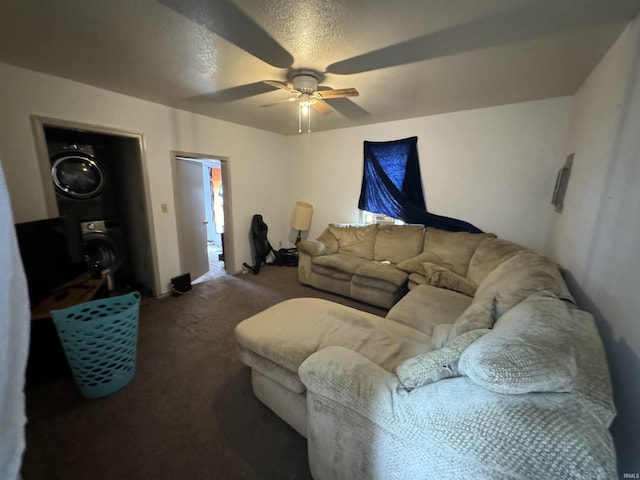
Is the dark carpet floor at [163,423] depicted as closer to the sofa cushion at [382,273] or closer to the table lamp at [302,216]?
the sofa cushion at [382,273]

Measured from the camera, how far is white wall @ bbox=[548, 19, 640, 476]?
3.34 ft

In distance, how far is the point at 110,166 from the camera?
11.5ft

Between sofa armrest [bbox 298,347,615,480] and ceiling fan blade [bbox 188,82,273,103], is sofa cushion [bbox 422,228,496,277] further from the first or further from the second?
ceiling fan blade [bbox 188,82,273,103]

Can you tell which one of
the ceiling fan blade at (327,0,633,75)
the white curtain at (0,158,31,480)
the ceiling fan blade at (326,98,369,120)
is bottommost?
the white curtain at (0,158,31,480)

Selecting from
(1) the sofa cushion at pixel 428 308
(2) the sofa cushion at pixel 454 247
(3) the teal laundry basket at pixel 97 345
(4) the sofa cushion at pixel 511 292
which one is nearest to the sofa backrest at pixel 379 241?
(2) the sofa cushion at pixel 454 247

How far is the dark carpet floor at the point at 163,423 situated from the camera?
4.17 ft

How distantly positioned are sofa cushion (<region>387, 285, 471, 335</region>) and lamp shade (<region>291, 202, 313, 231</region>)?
8.60 feet

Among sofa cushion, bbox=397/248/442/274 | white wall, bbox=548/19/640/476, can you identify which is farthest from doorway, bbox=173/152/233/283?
white wall, bbox=548/19/640/476

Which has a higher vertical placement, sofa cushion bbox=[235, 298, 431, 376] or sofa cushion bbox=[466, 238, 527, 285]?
sofa cushion bbox=[466, 238, 527, 285]

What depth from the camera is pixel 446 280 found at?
2527 mm

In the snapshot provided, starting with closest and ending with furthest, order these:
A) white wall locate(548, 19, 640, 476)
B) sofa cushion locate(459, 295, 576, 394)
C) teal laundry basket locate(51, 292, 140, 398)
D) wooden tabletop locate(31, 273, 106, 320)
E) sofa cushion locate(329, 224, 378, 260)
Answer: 1. sofa cushion locate(459, 295, 576, 394)
2. white wall locate(548, 19, 640, 476)
3. teal laundry basket locate(51, 292, 140, 398)
4. wooden tabletop locate(31, 273, 106, 320)
5. sofa cushion locate(329, 224, 378, 260)

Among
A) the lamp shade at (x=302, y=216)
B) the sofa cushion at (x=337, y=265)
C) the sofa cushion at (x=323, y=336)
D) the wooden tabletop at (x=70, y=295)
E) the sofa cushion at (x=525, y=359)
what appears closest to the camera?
the sofa cushion at (x=525, y=359)

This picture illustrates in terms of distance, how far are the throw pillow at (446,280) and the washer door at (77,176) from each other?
4195mm

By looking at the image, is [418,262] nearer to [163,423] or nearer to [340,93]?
[340,93]
